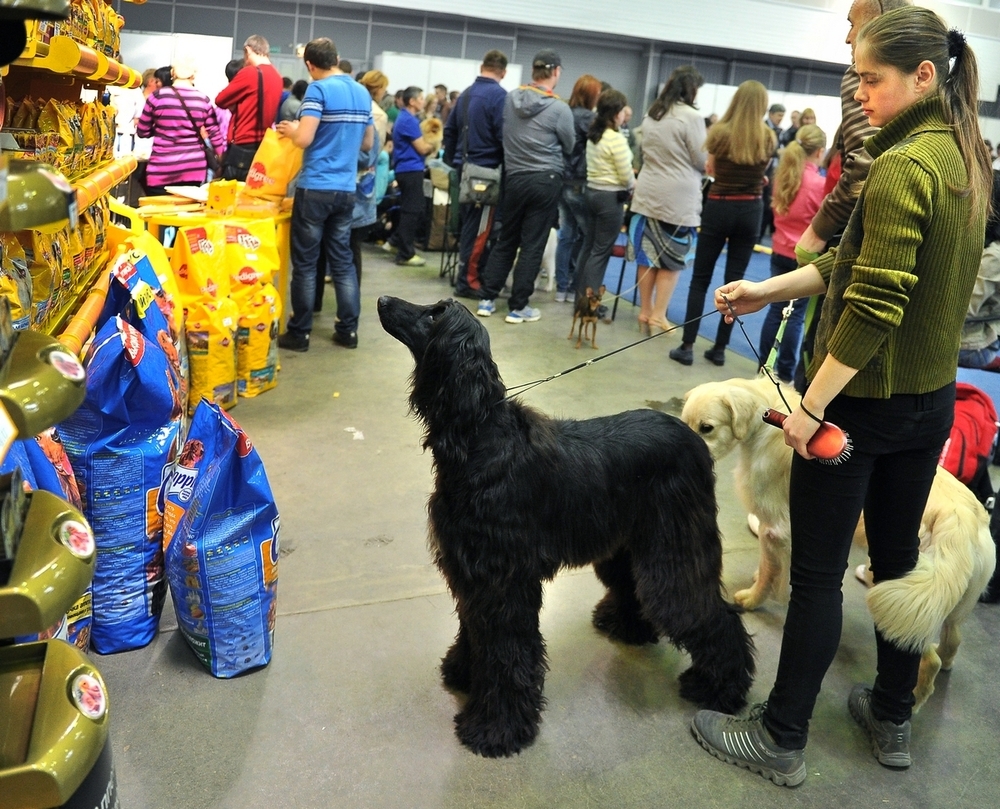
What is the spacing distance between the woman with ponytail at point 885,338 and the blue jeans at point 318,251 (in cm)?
316

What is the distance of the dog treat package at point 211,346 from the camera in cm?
372

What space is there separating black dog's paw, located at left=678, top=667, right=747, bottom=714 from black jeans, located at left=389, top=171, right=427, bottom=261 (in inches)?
235

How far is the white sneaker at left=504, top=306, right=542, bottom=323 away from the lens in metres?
6.05

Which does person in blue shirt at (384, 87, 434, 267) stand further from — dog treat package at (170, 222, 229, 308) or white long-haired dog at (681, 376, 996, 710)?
white long-haired dog at (681, 376, 996, 710)

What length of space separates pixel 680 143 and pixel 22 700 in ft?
16.8

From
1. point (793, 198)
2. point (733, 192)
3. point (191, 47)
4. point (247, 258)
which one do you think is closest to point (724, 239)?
point (733, 192)

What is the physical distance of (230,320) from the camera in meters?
3.82

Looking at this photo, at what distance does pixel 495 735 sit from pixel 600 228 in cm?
451

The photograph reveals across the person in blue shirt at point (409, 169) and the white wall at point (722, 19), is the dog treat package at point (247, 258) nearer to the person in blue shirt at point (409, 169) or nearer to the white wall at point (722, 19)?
the person in blue shirt at point (409, 169)

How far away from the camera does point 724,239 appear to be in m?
5.18

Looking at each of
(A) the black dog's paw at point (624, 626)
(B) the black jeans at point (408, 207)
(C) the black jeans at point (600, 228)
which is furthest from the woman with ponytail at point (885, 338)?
(B) the black jeans at point (408, 207)

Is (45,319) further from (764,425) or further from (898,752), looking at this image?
(898,752)

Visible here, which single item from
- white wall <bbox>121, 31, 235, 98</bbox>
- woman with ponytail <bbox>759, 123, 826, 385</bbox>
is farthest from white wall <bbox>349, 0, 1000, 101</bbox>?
woman with ponytail <bbox>759, 123, 826, 385</bbox>

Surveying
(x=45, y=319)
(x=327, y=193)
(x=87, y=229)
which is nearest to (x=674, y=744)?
(x=45, y=319)
